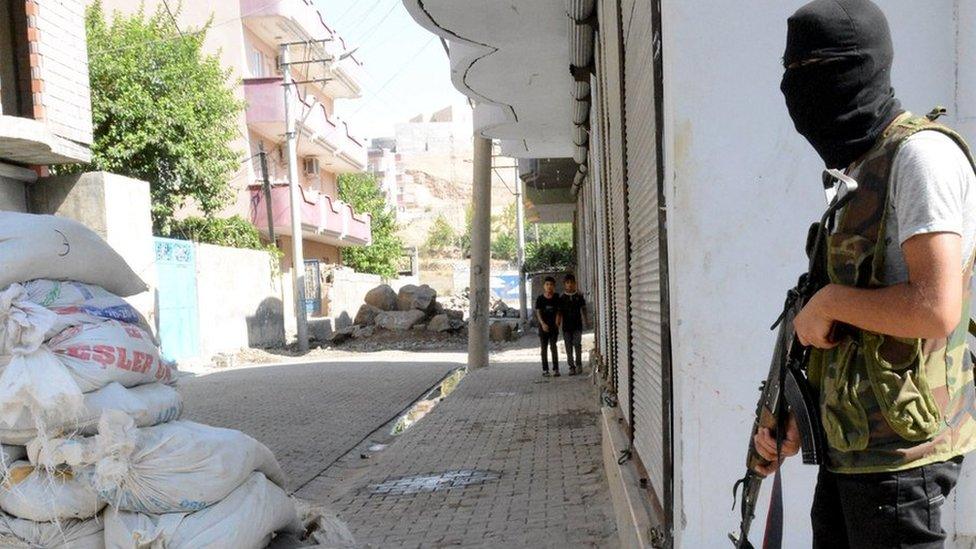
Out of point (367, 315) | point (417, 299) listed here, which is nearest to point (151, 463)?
point (417, 299)

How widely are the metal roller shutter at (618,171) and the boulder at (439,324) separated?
18050 mm

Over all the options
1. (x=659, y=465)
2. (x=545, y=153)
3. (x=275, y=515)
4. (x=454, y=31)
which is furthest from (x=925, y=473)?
(x=545, y=153)

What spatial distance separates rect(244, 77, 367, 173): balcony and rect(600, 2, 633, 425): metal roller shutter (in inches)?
776

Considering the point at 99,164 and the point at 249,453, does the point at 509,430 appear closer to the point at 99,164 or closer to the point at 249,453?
the point at 249,453

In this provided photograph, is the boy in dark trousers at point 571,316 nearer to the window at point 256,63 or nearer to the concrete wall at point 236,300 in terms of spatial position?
the concrete wall at point 236,300

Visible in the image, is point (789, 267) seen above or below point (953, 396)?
above

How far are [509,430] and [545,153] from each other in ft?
27.2

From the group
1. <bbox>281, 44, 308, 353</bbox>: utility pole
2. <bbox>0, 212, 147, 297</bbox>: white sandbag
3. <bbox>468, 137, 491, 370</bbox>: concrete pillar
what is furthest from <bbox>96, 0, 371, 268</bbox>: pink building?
<bbox>0, 212, 147, 297</bbox>: white sandbag

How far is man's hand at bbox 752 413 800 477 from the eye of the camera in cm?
169

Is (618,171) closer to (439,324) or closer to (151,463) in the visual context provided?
(151,463)

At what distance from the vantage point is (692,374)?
277 centimetres

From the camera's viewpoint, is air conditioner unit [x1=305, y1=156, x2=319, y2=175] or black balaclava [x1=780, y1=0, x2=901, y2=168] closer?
black balaclava [x1=780, y1=0, x2=901, y2=168]

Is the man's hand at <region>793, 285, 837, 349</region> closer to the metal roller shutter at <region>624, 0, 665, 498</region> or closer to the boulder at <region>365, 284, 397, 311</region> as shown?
the metal roller shutter at <region>624, 0, 665, 498</region>

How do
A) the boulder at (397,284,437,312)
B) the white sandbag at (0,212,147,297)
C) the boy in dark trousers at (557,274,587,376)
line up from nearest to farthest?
the white sandbag at (0,212,147,297) < the boy in dark trousers at (557,274,587,376) < the boulder at (397,284,437,312)
